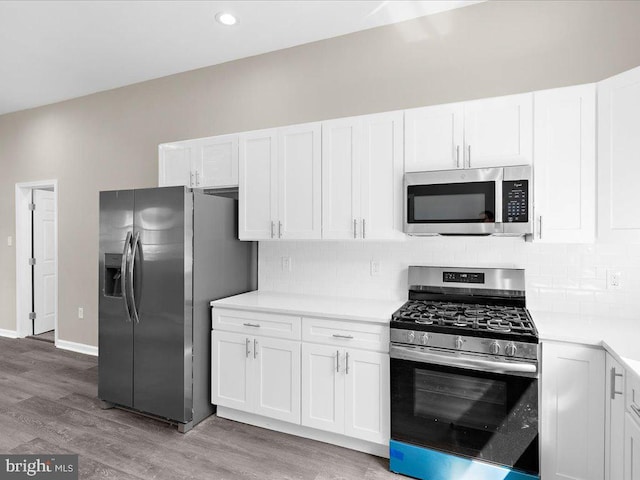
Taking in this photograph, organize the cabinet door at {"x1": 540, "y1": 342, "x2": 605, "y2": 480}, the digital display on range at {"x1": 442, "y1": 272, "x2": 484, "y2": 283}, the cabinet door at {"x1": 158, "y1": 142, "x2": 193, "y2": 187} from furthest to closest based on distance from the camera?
1. the cabinet door at {"x1": 158, "y1": 142, "x2": 193, "y2": 187}
2. the digital display on range at {"x1": 442, "y1": 272, "x2": 484, "y2": 283}
3. the cabinet door at {"x1": 540, "y1": 342, "x2": 605, "y2": 480}

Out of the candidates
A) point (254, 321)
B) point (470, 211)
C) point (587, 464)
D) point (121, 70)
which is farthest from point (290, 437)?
point (121, 70)

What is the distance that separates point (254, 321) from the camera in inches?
109

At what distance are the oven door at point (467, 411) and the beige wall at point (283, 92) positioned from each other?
6.39 feet

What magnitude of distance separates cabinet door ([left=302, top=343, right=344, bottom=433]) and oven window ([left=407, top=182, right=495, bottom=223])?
106 cm

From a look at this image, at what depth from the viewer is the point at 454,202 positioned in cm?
243

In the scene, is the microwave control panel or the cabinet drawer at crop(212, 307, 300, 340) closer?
the microwave control panel

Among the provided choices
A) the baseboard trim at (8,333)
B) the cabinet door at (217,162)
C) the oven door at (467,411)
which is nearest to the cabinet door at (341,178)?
the cabinet door at (217,162)

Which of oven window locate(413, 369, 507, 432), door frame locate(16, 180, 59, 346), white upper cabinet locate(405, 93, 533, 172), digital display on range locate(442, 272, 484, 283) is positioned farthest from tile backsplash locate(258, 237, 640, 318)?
door frame locate(16, 180, 59, 346)

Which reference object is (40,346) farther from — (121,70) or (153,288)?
(121,70)

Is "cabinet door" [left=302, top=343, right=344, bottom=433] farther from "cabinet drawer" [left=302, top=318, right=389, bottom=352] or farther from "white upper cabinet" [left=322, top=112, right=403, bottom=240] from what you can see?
"white upper cabinet" [left=322, top=112, right=403, bottom=240]

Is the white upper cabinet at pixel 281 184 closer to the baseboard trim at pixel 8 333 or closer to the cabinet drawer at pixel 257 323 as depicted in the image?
the cabinet drawer at pixel 257 323

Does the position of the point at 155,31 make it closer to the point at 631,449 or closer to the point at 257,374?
the point at 257,374

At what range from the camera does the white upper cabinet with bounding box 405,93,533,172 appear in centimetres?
231

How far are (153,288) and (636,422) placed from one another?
2.87 metres
